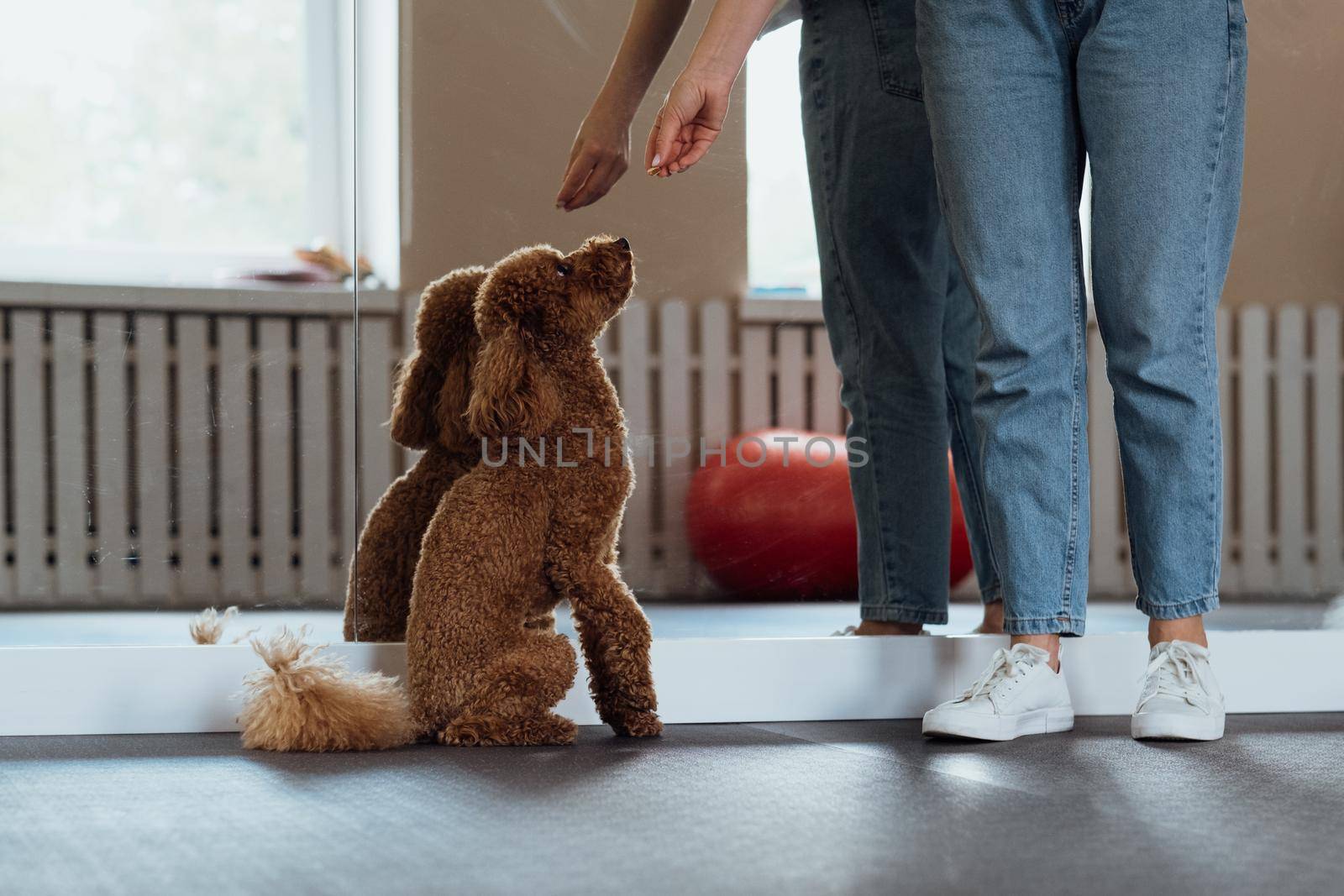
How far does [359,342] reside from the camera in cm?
134

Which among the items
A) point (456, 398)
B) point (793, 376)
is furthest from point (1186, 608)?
point (456, 398)

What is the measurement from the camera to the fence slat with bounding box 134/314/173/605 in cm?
133

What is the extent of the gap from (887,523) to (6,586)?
3.53 feet

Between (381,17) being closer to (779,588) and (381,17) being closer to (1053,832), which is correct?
(779,588)

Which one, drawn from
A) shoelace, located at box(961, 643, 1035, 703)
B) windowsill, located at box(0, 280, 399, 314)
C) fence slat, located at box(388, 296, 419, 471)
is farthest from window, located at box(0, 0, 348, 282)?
shoelace, located at box(961, 643, 1035, 703)

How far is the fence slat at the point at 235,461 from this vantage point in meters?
1.34

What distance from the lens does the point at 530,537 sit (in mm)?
Answer: 1083

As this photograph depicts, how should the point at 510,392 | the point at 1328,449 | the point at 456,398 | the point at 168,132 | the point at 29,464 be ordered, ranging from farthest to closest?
the point at 168,132
the point at 1328,449
the point at 29,464
the point at 456,398
the point at 510,392

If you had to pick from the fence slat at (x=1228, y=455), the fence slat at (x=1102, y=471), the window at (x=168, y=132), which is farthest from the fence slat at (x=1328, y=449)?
the window at (x=168, y=132)

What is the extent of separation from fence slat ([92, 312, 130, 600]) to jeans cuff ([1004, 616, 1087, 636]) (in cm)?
94

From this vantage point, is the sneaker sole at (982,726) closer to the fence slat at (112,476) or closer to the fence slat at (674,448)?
the fence slat at (674,448)

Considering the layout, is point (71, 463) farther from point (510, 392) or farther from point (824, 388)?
point (824, 388)

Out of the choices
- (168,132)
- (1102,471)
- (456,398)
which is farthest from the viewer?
(168,132)

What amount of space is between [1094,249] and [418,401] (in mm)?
639
